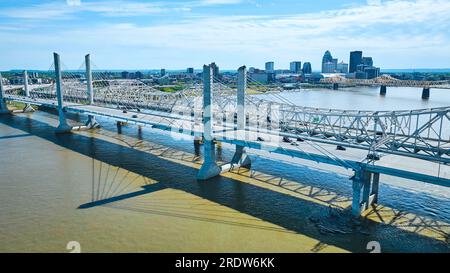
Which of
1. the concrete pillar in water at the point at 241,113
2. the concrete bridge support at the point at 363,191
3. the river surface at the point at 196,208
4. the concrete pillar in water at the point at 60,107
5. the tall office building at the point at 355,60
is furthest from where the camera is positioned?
the tall office building at the point at 355,60

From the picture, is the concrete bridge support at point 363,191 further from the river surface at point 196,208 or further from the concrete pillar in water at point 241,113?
the concrete pillar in water at point 241,113

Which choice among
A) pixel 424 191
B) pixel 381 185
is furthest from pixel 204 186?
pixel 424 191

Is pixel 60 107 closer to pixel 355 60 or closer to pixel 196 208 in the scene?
pixel 196 208

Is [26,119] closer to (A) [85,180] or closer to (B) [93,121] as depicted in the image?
(B) [93,121]

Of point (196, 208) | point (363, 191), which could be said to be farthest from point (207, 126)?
point (363, 191)

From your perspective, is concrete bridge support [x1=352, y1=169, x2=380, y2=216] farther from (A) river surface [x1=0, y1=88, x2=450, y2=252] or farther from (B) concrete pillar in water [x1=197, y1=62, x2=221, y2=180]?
(B) concrete pillar in water [x1=197, y1=62, x2=221, y2=180]

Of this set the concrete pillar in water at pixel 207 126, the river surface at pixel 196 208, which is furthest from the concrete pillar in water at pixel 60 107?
the concrete pillar in water at pixel 207 126
